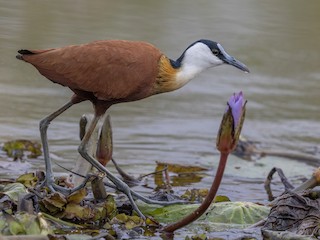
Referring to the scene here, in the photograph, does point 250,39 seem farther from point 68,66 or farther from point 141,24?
point 68,66

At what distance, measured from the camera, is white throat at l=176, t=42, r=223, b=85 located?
634 cm

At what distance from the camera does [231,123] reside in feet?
15.2

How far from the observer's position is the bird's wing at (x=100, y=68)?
233 inches

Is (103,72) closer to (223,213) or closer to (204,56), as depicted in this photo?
(204,56)

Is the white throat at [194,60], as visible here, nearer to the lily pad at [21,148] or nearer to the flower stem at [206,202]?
the flower stem at [206,202]

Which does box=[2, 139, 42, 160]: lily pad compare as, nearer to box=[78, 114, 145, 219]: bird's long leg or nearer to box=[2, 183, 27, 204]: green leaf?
box=[78, 114, 145, 219]: bird's long leg

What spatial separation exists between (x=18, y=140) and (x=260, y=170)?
1.99 metres

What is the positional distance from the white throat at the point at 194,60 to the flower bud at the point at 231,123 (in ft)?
5.50

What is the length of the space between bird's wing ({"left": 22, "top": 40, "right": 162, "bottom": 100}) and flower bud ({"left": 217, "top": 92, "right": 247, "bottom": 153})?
4.69 feet

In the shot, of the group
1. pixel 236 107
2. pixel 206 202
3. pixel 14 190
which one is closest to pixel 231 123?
pixel 236 107

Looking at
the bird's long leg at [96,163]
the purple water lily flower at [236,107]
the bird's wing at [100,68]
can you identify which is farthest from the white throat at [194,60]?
the purple water lily flower at [236,107]

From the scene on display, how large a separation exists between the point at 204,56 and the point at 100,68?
0.82 meters

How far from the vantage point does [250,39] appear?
12.3 meters

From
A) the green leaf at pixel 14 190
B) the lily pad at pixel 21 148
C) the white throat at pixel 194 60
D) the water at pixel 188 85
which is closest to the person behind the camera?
the green leaf at pixel 14 190
